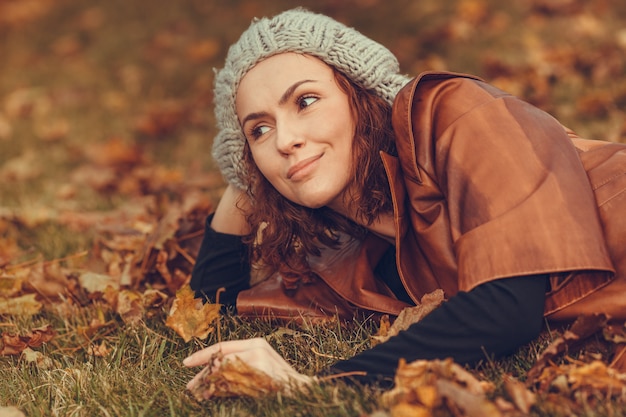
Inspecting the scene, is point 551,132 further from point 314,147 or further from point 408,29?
point 408,29

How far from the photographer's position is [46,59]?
23.4 ft

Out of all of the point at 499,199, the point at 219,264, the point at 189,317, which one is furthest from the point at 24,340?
the point at 499,199

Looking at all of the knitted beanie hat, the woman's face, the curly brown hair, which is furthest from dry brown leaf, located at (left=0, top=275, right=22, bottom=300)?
the woman's face

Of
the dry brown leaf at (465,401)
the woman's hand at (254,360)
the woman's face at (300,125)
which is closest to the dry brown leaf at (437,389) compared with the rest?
A: the dry brown leaf at (465,401)

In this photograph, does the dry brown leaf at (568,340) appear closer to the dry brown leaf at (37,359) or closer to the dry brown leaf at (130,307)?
the dry brown leaf at (130,307)

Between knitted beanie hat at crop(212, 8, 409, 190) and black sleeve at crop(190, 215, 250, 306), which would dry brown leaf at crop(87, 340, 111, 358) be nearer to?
black sleeve at crop(190, 215, 250, 306)

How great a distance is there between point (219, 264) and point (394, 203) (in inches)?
33.4

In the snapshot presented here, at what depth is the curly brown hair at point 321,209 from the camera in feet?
7.43

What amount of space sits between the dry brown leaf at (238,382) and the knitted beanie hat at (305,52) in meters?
0.83

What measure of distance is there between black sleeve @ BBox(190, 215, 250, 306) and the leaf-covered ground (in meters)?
0.15

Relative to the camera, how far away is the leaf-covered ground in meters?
1.85

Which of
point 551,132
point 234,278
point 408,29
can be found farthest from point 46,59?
point 551,132

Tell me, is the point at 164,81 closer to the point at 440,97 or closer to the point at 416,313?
the point at 440,97

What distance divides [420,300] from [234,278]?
0.81 m
